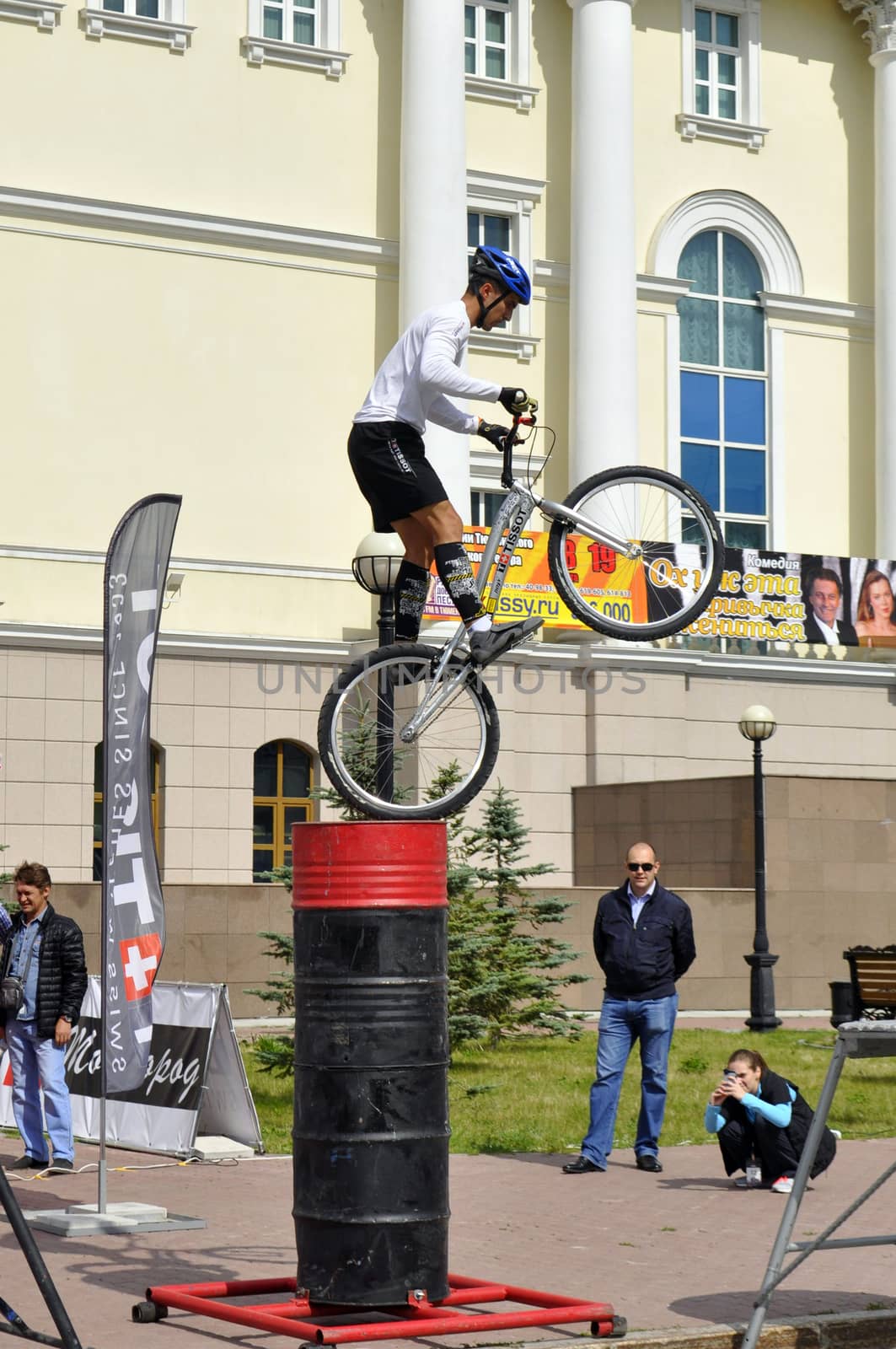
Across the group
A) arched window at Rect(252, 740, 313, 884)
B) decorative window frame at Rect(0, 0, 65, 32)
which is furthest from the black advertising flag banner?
decorative window frame at Rect(0, 0, 65, 32)

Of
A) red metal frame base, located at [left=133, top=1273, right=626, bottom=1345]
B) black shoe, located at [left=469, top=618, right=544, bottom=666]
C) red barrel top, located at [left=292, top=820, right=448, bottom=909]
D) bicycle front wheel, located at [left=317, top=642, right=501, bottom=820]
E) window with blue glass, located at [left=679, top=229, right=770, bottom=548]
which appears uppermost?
window with blue glass, located at [left=679, top=229, right=770, bottom=548]

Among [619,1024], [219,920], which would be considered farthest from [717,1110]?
[219,920]

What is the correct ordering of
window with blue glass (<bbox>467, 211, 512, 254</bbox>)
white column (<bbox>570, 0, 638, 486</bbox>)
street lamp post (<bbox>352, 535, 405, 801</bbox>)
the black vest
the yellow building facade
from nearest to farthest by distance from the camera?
street lamp post (<bbox>352, 535, 405, 801</bbox>), the black vest, the yellow building facade, white column (<bbox>570, 0, 638, 486</bbox>), window with blue glass (<bbox>467, 211, 512, 254</bbox>)

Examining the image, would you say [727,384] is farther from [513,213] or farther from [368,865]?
[368,865]

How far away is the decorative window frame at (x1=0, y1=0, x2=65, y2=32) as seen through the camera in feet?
113

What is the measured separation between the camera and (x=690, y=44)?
136ft

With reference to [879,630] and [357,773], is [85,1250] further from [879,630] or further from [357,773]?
[879,630]

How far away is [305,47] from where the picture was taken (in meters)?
37.0

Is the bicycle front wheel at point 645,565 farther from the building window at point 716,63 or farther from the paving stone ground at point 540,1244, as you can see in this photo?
the building window at point 716,63

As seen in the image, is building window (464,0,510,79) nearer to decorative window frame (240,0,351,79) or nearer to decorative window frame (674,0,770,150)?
decorative window frame (240,0,351,79)

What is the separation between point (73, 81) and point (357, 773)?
1100 inches

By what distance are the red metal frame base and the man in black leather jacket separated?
516 centimetres

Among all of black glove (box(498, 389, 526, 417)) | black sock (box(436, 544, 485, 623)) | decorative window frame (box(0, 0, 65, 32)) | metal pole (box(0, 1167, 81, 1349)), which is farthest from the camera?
decorative window frame (box(0, 0, 65, 32))

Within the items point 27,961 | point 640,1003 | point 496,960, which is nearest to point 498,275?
point 640,1003
